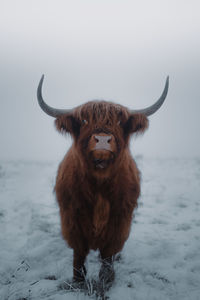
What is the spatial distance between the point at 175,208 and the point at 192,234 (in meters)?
1.14

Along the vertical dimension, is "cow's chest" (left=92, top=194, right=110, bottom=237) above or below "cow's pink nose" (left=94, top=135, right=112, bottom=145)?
below

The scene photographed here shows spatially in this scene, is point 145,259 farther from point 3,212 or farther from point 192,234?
point 3,212

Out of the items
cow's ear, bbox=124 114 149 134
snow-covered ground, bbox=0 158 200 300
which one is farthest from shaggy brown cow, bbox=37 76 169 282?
snow-covered ground, bbox=0 158 200 300

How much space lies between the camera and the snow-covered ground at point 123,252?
2027 mm

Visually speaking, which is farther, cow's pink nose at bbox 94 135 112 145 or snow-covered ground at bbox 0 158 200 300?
snow-covered ground at bbox 0 158 200 300

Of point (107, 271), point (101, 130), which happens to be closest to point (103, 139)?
point (101, 130)

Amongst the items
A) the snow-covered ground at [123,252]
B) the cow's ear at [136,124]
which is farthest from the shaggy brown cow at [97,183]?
the snow-covered ground at [123,252]

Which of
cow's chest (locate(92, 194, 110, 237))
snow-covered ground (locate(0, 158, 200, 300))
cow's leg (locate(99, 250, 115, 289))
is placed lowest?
snow-covered ground (locate(0, 158, 200, 300))

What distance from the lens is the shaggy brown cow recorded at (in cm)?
194

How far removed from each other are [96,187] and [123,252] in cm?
137

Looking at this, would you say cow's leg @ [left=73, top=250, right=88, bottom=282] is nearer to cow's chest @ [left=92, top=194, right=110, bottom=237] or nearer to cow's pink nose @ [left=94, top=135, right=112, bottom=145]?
cow's chest @ [left=92, top=194, right=110, bottom=237]

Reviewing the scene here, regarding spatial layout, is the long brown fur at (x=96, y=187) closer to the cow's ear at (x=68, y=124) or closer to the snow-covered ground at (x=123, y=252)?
the cow's ear at (x=68, y=124)

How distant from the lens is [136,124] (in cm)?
210

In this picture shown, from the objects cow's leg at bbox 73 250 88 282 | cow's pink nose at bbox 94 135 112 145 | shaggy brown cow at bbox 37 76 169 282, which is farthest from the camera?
cow's leg at bbox 73 250 88 282
